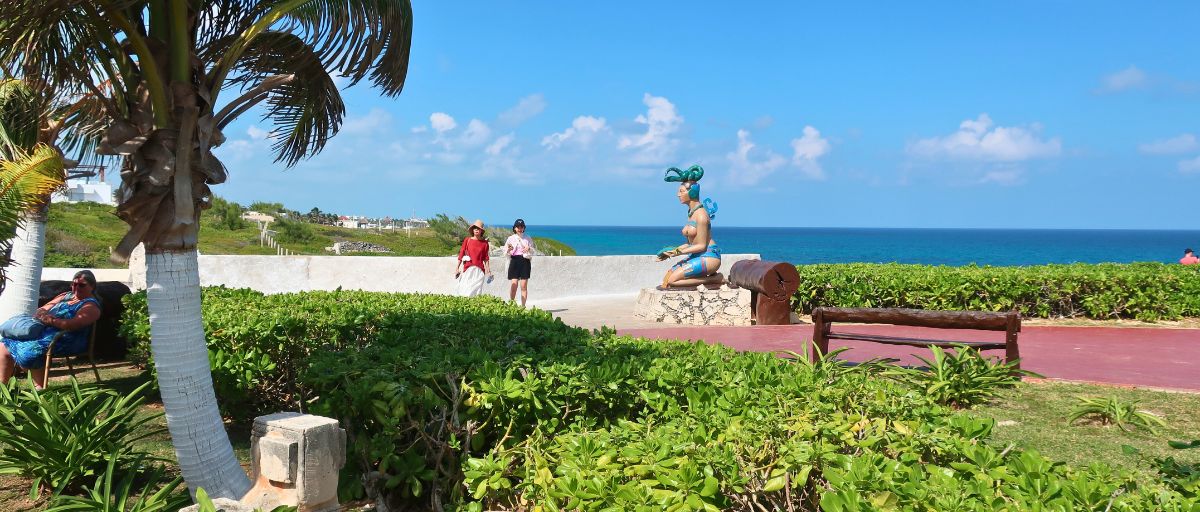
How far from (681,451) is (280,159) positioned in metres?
4.67

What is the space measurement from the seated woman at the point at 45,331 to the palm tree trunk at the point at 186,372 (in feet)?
13.7

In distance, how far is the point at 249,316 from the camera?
6.05 metres

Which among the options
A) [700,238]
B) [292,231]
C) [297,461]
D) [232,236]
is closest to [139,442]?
[297,461]

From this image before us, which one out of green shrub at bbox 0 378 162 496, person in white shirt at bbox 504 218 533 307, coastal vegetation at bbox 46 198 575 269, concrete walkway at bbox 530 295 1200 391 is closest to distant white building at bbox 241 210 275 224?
coastal vegetation at bbox 46 198 575 269

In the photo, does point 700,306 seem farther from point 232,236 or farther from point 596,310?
point 232,236

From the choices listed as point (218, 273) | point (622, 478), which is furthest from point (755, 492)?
point (218, 273)

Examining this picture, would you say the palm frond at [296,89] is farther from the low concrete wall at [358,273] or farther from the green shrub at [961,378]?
the low concrete wall at [358,273]

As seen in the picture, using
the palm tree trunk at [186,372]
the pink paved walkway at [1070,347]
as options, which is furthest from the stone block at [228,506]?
the pink paved walkway at [1070,347]

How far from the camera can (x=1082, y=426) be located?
5.65 meters

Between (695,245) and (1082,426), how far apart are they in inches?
298

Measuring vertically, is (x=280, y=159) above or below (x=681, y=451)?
above

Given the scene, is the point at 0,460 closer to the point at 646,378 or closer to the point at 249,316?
the point at 249,316

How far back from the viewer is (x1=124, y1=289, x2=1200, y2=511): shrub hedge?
2.82 metres

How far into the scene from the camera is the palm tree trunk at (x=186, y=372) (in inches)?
158
